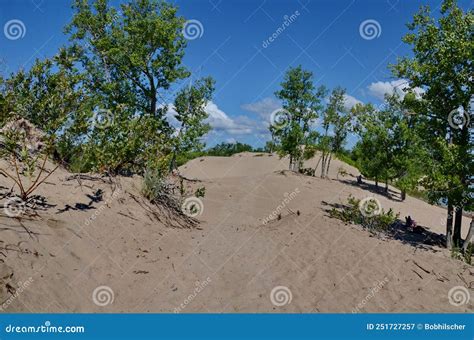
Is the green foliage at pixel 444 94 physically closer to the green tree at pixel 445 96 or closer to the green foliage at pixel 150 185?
the green tree at pixel 445 96

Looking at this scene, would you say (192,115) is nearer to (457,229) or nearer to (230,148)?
(457,229)

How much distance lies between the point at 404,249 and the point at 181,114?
14996mm

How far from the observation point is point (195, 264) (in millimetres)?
8633

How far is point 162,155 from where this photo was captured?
39.5 ft

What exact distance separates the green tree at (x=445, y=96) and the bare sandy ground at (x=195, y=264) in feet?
5.45

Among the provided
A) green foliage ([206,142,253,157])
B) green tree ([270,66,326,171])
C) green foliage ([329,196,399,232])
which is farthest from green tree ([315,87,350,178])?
green foliage ([206,142,253,157])

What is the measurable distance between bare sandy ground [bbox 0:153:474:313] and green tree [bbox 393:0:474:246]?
1.66 meters

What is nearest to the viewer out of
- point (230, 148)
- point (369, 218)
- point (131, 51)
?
point (369, 218)

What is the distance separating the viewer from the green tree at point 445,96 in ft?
35.2

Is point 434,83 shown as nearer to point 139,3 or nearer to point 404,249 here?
point 404,249

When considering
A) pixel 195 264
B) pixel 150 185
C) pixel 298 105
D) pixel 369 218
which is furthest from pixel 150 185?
pixel 298 105

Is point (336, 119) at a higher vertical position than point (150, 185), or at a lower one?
higher

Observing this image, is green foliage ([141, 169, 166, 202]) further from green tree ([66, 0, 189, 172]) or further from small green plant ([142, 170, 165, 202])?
green tree ([66, 0, 189, 172])

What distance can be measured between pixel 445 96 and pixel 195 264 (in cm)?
815
